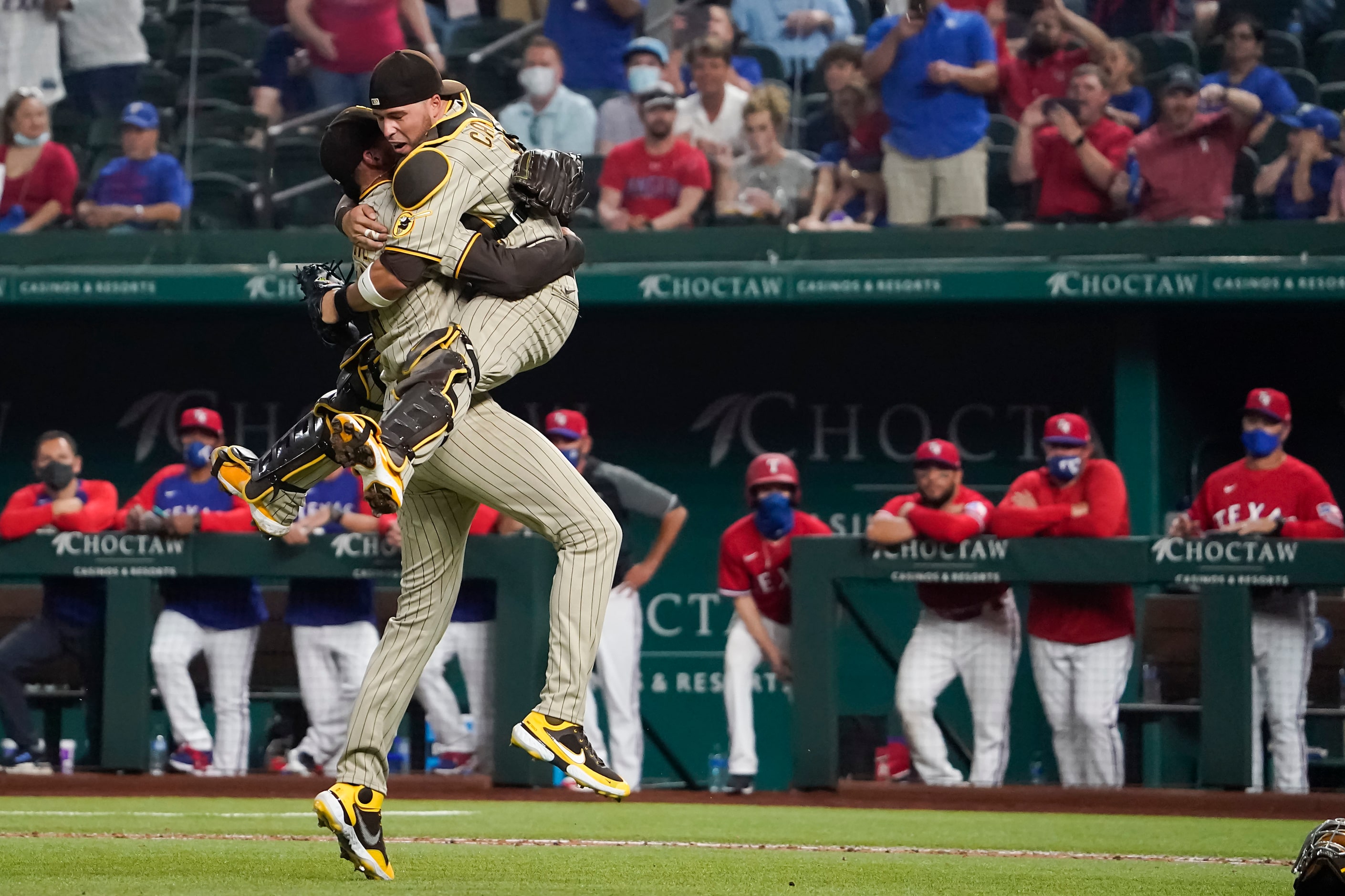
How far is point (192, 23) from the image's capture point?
11336mm

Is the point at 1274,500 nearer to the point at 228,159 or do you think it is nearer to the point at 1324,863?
the point at 1324,863

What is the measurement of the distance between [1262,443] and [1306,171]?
6.16ft

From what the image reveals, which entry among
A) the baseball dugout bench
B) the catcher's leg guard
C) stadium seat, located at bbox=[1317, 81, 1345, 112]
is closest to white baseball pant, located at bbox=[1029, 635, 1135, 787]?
the baseball dugout bench

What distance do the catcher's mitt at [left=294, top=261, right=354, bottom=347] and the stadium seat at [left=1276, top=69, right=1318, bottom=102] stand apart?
21.5 ft

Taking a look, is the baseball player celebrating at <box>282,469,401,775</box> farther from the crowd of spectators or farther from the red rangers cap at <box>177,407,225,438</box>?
the crowd of spectators

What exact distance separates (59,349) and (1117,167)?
21.8 ft

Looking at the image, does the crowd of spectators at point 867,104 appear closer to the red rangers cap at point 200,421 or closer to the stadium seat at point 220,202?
the stadium seat at point 220,202

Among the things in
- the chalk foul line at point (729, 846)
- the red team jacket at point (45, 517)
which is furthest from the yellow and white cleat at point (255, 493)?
the red team jacket at point (45, 517)

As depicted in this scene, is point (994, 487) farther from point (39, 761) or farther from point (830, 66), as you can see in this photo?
point (39, 761)

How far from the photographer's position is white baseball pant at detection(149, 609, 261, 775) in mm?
8625

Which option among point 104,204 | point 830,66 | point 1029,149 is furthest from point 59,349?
point 1029,149

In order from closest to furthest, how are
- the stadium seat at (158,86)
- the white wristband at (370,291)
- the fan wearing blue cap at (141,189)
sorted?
the white wristband at (370,291) < the fan wearing blue cap at (141,189) < the stadium seat at (158,86)

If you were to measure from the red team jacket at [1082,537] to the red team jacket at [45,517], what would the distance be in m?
4.25

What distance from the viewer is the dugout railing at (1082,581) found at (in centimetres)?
791
